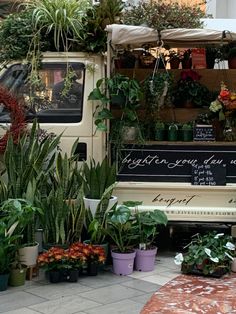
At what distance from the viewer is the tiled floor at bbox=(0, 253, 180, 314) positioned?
4863 millimetres

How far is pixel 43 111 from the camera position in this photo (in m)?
6.59

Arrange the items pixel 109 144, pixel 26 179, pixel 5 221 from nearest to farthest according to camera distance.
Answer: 1. pixel 5 221
2. pixel 26 179
3. pixel 109 144

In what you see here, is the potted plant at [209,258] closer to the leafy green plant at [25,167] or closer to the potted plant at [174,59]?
the leafy green plant at [25,167]

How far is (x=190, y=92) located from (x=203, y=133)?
0.55 metres

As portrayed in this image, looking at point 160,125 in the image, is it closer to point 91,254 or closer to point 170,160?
point 170,160

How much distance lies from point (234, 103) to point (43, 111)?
2.10m

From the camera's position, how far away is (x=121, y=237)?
5910 millimetres

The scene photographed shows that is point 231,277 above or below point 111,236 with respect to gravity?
below

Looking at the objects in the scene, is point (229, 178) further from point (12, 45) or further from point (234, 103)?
point (12, 45)

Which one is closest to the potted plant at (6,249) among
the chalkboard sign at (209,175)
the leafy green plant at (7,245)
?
the leafy green plant at (7,245)

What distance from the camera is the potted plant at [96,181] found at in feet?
20.1

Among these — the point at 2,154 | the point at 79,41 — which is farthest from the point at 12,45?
the point at 2,154

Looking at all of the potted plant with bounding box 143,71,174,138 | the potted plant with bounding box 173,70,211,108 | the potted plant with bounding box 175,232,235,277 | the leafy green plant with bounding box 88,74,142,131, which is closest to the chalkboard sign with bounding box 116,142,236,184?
the potted plant with bounding box 143,71,174,138

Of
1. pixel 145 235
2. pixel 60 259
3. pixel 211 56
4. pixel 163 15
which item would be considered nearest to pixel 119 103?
pixel 163 15
